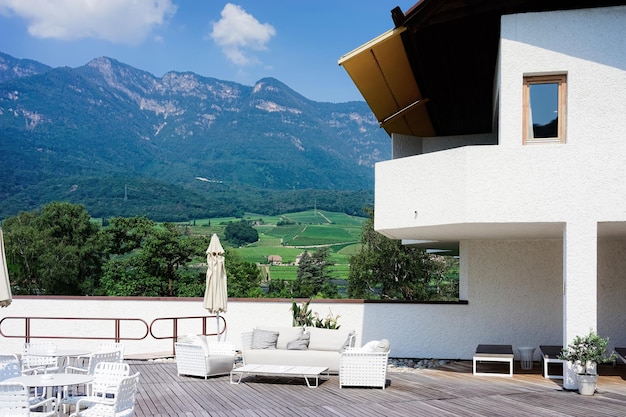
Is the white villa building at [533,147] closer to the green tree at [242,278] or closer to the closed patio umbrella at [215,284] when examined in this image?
the closed patio umbrella at [215,284]

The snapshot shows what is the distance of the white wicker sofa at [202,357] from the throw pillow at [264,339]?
1.65 ft

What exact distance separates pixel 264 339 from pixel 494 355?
442 cm

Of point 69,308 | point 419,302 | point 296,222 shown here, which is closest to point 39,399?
point 419,302

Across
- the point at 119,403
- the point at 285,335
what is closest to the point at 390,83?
the point at 285,335

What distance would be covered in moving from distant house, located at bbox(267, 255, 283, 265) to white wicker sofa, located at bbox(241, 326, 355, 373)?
68.7 m

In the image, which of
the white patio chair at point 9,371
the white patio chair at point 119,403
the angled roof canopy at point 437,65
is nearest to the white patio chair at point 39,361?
the white patio chair at point 9,371

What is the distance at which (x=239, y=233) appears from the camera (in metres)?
89.9

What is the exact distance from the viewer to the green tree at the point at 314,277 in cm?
5912

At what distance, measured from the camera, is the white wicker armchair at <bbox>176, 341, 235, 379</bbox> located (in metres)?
13.5

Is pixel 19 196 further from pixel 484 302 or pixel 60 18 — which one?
pixel 60 18

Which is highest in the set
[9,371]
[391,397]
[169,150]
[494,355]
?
[169,150]

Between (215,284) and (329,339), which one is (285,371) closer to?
(329,339)

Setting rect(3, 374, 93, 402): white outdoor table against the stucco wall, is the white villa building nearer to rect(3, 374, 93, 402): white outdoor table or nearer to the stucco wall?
the stucco wall

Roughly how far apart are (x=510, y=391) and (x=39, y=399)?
7234 mm
